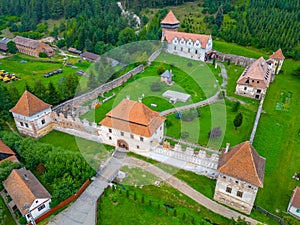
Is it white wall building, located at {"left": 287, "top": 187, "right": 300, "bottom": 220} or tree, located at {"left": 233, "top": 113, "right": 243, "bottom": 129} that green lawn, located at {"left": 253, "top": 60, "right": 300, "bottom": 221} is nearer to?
white wall building, located at {"left": 287, "top": 187, "right": 300, "bottom": 220}

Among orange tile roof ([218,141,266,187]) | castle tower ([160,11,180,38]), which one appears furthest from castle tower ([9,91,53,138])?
castle tower ([160,11,180,38])

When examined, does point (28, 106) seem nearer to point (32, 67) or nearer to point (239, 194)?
point (239, 194)

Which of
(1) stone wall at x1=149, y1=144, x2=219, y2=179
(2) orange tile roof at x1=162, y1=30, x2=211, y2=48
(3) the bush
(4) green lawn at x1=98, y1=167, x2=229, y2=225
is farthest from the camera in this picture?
(2) orange tile roof at x1=162, y1=30, x2=211, y2=48

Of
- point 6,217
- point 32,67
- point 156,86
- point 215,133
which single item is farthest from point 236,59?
point 6,217

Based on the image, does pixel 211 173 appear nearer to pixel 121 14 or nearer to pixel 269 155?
pixel 269 155

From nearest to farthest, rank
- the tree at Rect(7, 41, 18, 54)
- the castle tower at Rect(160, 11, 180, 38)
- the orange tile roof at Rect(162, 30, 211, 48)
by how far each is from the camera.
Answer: the orange tile roof at Rect(162, 30, 211, 48)
the castle tower at Rect(160, 11, 180, 38)
the tree at Rect(7, 41, 18, 54)

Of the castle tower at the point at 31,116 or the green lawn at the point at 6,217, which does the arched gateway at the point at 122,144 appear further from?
the green lawn at the point at 6,217
